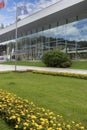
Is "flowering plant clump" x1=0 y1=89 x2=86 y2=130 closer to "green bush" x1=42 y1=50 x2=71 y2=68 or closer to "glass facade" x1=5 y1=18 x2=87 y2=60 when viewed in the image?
"green bush" x1=42 y1=50 x2=71 y2=68

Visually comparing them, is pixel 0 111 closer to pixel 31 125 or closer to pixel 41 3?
pixel 31 125

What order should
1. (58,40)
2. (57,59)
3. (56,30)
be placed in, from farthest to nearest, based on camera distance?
1. (56,30)
2. (58,40)
3. (57,59)

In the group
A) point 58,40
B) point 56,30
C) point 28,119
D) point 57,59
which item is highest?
point 56,30

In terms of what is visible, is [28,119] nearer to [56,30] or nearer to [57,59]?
[57,59]

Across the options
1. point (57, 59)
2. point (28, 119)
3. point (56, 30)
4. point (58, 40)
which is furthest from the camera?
point (56, 30)

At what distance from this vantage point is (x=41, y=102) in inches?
309

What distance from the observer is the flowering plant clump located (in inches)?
189

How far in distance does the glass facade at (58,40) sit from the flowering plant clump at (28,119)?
70.8ft

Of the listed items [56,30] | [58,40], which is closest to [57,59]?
[58,40]

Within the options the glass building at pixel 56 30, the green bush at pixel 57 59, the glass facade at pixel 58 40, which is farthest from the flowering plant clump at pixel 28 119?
the glass facade at pixel 58 40

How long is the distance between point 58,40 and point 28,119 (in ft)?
92.7

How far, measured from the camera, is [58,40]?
108ft

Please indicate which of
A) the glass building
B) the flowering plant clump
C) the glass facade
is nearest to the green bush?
the glass building

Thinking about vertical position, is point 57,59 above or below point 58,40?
below
